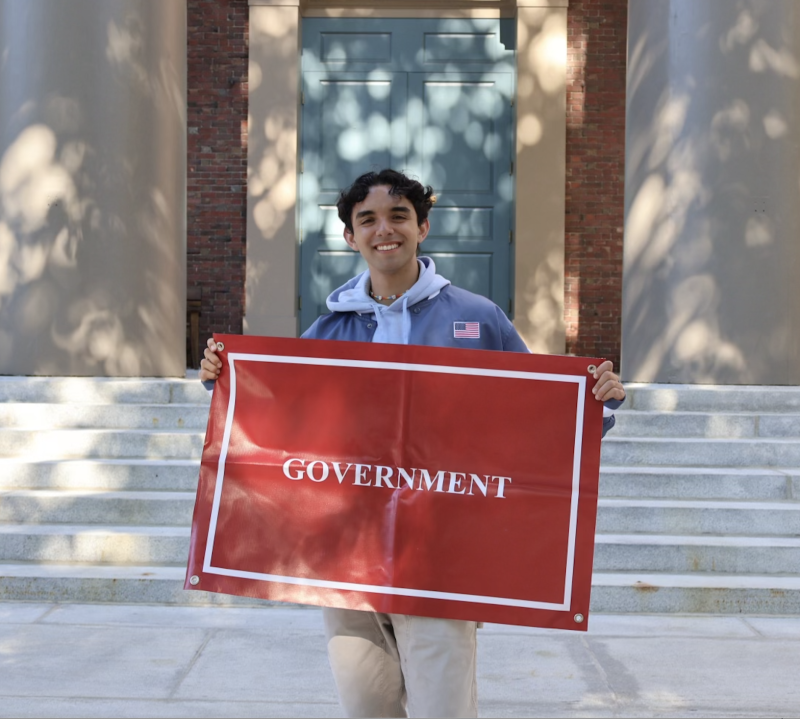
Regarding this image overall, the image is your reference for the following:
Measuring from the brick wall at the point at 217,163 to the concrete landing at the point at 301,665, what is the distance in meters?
6.02

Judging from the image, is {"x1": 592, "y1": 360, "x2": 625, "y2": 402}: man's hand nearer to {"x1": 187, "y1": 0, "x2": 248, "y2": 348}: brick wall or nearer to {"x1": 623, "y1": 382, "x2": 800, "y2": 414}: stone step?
{"x1": 623, "y1": 382, "x2": 800, "y2": 414}: stone step

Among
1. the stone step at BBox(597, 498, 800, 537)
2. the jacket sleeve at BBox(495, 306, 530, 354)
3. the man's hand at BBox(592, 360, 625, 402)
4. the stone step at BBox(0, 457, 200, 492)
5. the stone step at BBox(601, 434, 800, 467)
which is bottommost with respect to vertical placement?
the stone step at BBox(597, 498, 800, 537)

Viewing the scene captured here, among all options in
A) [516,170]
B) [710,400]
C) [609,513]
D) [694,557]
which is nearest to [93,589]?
[609,513]

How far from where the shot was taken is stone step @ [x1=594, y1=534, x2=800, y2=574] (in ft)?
18.4

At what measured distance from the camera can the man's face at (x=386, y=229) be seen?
2.82 m

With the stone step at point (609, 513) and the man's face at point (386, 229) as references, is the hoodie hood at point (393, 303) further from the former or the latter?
the stone step at point (609, 513)

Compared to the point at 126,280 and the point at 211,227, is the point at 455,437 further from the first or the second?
the point at 211,227

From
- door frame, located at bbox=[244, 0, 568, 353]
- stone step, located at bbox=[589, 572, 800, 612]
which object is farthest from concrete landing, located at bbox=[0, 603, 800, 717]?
door frame, located at bbox=[244, 0, 568, 353]

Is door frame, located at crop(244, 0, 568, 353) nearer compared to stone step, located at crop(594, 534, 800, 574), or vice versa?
stone step, located at crop(594, 534, 800, 574)

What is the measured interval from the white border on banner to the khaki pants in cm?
8

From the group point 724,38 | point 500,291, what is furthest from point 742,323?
point 500,291

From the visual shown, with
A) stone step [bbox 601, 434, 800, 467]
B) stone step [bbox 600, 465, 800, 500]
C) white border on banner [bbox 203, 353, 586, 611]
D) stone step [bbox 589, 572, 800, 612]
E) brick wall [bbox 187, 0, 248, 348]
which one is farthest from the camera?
brick wall [bbox 187, 0, 248, 348]

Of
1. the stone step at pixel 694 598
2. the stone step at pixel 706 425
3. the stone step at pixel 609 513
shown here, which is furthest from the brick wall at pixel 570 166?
the stone step at pixel 694 598

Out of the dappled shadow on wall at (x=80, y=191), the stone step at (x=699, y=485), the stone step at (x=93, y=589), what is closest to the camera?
the stone step at (x=93, y=589)
